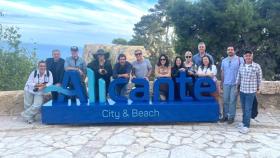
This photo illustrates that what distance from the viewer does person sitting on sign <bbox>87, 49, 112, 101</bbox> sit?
6.80m

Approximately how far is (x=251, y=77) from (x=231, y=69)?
468 mm

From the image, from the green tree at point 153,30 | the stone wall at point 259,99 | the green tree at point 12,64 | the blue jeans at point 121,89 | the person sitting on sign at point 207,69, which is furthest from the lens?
the green tree at point 153,30

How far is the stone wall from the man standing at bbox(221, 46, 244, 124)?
1286mm

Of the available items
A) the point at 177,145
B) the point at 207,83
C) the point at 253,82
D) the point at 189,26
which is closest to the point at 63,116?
the point at 177,145

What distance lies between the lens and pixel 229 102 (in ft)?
22.0

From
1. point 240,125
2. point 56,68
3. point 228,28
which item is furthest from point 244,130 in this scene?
point 228,28

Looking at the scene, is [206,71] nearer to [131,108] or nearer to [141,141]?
[131,108]

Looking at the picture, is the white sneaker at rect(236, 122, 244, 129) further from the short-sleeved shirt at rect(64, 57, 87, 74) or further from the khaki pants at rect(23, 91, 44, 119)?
the khaki pants at rect(23, 91, 44, 119)

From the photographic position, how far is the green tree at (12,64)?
9.95m

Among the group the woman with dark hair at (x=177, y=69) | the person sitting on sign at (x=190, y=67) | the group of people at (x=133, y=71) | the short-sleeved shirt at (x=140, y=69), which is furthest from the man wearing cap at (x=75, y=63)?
the person sitting on sign at (x=190, y=67)

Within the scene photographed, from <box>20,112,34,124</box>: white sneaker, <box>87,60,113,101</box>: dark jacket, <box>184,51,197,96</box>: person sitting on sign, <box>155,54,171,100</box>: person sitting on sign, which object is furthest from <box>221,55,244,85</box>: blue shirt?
<box>20,112,34,124</box>: white sneaker

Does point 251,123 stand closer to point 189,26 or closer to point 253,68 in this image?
point 253,68

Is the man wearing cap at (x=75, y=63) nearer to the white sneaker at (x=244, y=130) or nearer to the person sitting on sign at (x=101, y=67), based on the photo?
the person sitting on sign at (x=101, y=67)

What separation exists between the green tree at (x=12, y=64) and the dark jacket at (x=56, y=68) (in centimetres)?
339
